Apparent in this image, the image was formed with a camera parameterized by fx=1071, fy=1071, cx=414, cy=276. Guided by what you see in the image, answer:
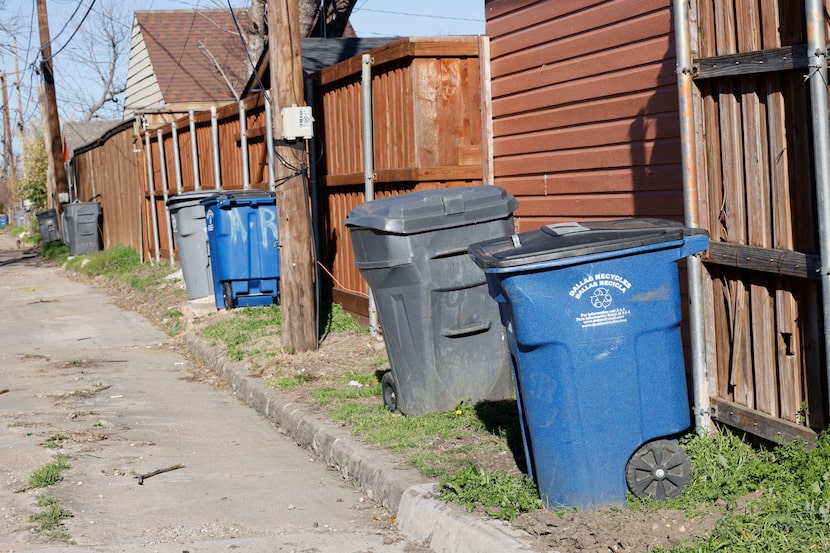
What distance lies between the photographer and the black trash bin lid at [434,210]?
702cm

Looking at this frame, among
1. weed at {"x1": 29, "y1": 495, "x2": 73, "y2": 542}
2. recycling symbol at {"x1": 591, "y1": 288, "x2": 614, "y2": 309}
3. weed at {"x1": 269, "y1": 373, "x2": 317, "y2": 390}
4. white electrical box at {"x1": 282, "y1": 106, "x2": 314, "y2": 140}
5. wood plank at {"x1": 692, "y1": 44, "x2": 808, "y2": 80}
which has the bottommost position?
weed at {"x1": 29, "y1": 495, "x2": 73, "y2": 542}

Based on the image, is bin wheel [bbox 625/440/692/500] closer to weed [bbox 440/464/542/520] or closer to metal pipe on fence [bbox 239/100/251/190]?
weed [bbox 440/464/542/520]

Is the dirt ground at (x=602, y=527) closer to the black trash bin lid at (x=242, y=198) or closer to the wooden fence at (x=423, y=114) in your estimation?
the wooden fence at (x=423, y=114)

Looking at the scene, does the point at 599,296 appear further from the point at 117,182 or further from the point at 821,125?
the point at 117,182

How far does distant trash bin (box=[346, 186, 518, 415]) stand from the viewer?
23.1 feet

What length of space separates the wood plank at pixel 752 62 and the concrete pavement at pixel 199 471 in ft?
8.18

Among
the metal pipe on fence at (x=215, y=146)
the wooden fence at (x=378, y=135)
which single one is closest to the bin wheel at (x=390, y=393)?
the wooden fence at (x=378, y=135)

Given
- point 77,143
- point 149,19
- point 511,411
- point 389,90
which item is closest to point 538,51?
point 389,90

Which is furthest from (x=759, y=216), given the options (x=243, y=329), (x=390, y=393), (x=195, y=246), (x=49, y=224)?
(x=49, y=224)

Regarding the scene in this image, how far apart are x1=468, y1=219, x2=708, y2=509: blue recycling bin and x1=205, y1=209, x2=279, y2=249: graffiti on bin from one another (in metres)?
8.15

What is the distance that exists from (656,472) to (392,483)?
1.59 meters

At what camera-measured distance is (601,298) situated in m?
4.84

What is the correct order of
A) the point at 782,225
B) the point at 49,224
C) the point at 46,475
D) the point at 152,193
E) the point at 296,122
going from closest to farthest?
the point at 782,225
the point at 46,475
the point at 296,122
the point at 152,193
the point at 49,224

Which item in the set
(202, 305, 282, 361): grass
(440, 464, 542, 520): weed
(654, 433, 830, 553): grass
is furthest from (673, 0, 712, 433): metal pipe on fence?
(202, 305, 282, 361): grass
